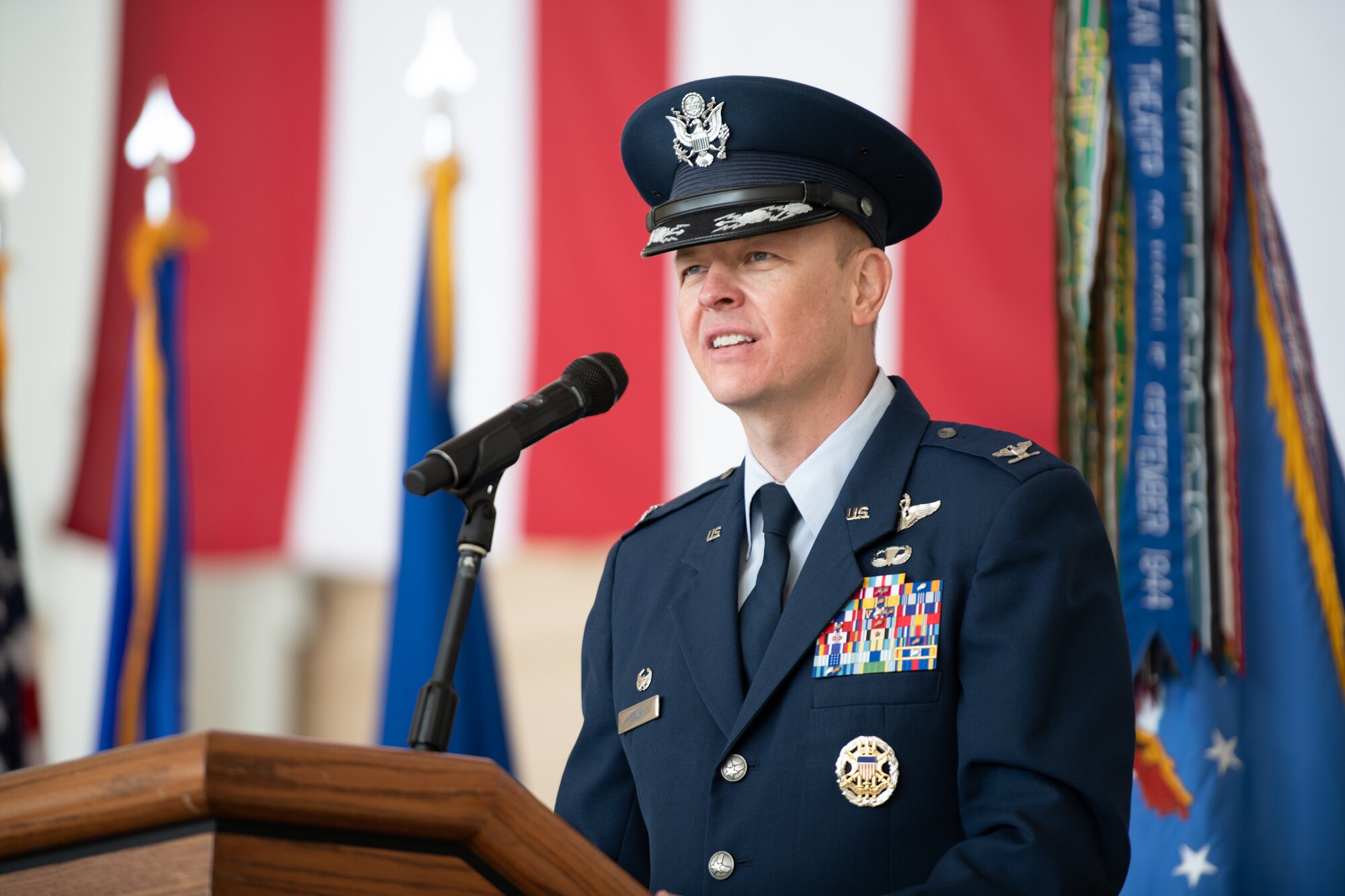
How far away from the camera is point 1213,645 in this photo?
6.89 feet

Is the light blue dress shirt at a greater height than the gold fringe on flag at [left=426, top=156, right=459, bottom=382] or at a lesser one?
lesser

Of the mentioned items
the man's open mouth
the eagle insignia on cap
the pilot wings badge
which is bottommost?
the man's open mouth

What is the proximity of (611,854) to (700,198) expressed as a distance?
0.71m

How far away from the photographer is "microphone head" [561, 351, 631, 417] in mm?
1201

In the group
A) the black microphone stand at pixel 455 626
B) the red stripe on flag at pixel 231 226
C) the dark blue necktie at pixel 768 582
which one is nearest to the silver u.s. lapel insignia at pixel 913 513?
the dark blue necktie at pixel 768 582

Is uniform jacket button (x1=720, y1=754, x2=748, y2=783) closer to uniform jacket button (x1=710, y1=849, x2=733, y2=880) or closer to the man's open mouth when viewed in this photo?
uniform jacket button (x1=710, y1=849, x2=733, y2=880)

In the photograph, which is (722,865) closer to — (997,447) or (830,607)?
(830,607)

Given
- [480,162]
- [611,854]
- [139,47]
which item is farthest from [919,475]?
[139,47]

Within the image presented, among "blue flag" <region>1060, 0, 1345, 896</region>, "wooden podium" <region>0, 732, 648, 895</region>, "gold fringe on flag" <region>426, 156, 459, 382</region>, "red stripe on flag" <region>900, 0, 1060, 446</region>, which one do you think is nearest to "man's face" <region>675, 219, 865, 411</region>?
"wooden podium" <region>0, 732, 648, 895</region>

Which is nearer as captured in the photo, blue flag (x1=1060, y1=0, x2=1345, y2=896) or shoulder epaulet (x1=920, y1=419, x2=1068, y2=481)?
shoulder epaulet (x1=920, y1=419, x2=1068, y2=481)

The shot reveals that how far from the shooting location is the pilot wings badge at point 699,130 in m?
1.52

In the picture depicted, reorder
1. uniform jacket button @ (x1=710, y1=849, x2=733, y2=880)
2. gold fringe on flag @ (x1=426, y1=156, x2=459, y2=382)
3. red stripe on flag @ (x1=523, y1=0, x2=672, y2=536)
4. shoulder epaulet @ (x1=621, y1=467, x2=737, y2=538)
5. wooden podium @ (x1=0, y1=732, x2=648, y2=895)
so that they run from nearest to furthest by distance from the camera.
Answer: wooden podium @ (x1=0, y1=732, x2=648, y2=895)
uniform jacket button @ (x1=710, y1=849, x2=733, y2=880)
shoulder epaulet @ (x1=621, y1=467, x2=737, y2=538)
gold fringe on flag @ (x1=426, y1=156, x2=459, y2=382)
red stripe on flag @ (x1=523, y1=0, x2=672, y2=536)

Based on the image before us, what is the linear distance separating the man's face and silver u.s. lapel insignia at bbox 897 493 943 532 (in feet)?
0.59

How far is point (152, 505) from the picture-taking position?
334 centimetres
